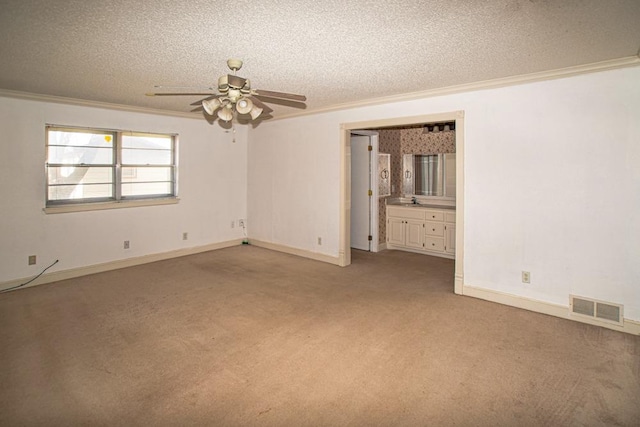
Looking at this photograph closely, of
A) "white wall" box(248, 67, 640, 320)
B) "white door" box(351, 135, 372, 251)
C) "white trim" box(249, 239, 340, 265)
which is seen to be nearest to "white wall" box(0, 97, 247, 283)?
"white trim" box(249, 239, 340, 265)

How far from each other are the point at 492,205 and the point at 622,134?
132 centimetres

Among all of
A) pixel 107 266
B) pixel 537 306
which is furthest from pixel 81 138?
pixel 537 306

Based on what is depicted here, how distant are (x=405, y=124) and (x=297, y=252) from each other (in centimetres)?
296

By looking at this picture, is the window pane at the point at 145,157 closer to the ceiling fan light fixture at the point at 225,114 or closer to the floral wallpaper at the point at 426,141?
the ceiling fan light fixture at the point at 225,114

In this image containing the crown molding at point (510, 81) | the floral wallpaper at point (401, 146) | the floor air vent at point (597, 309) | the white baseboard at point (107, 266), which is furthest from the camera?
the floral wallpaper at point (401, 146)

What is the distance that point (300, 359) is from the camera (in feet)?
9.39

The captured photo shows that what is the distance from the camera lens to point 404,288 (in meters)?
4.61

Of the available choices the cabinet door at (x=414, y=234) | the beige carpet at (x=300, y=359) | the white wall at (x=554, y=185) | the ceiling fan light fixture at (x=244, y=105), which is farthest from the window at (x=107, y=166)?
the cabinet door at (x=414, y=234)

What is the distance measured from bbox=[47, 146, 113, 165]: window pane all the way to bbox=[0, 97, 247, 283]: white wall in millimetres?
191

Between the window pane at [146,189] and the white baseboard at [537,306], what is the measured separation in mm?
5153

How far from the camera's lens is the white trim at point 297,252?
5.91 m

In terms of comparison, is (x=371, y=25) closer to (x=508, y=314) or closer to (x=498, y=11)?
(x=498, y=11)

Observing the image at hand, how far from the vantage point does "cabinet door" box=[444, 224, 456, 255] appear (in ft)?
19.9

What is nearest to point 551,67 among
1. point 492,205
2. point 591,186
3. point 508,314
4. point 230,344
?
point 591,186
